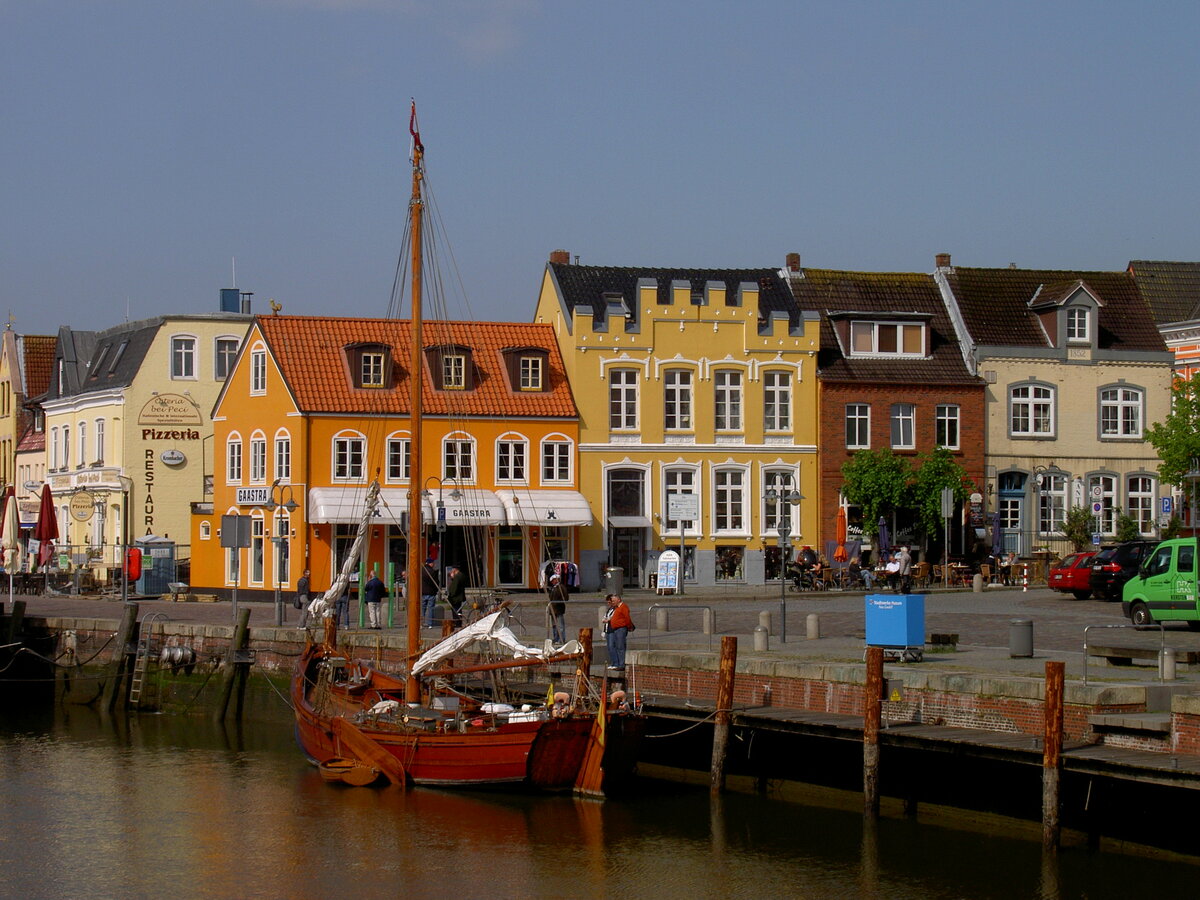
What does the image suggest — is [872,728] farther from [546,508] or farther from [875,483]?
[875,483]

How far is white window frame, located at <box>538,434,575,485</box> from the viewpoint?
5516 centimetres

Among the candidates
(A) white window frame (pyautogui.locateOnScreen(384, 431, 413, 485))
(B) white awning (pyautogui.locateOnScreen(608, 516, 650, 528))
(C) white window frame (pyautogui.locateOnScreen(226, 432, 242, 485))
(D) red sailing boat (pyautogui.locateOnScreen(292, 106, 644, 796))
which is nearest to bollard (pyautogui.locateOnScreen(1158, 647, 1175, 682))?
(D) red sailing boat (pyautogui.locateOnScreen(292, 106, 644, 796))

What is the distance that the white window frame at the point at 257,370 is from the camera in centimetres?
5484

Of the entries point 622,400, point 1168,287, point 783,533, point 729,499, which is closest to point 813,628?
point 783,533

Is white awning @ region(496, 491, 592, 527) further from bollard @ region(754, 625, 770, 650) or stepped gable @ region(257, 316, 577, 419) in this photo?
bollard @ region(754, 625, 770, 650)

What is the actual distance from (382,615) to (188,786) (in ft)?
37.0

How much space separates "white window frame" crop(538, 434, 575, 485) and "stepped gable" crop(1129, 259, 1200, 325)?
2284cm

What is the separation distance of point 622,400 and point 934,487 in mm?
10623

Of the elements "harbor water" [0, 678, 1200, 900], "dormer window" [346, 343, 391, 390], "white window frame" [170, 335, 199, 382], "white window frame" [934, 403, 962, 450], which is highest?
"white window frame" [170, 335, 199, 382]

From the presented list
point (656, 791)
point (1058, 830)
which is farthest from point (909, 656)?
point (1058, 830)

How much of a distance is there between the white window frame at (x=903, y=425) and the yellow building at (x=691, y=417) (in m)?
2.79

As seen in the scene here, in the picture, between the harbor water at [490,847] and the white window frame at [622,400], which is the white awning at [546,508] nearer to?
the white window frame at [622,400]

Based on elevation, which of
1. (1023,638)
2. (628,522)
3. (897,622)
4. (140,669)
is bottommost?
(140,669)

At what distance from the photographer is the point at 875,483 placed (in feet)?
183
